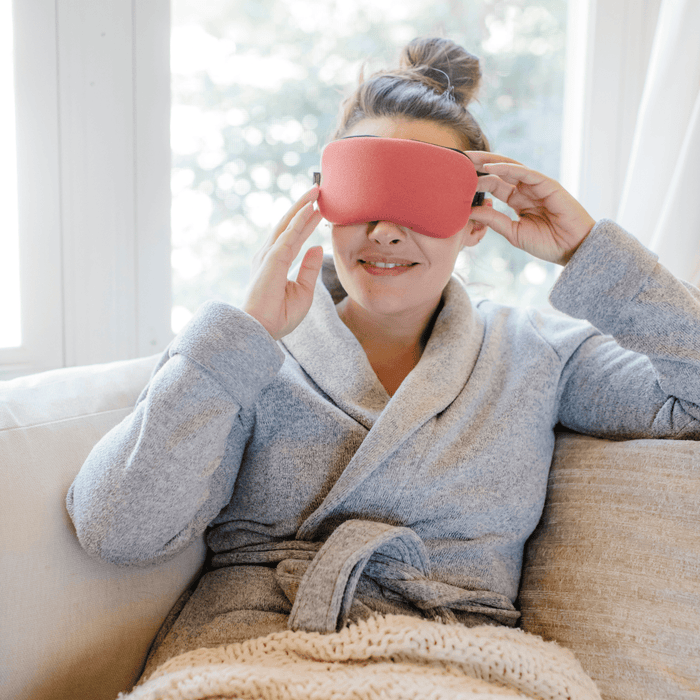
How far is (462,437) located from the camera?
37.8 inches

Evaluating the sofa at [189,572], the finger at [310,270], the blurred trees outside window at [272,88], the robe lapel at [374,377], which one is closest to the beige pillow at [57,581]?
the sofa at [189,572]

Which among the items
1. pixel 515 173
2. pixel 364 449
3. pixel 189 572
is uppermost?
pixel 515 173

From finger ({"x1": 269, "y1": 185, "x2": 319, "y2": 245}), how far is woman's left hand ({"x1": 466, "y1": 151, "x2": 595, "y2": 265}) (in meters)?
0.26

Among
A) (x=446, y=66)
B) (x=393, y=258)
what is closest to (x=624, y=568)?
(x=393, y=258)

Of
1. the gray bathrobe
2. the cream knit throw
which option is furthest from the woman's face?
the cream knit throw

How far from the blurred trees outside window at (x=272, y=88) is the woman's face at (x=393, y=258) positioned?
40cm

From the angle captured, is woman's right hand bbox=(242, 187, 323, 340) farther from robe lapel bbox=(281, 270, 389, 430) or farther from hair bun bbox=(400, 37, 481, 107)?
hair bun bbox=(400, 37, 481, 107)

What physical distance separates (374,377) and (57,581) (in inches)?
21.4

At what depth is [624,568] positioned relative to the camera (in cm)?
87

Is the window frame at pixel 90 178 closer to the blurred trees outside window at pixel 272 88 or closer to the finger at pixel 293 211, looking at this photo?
the blurred trees outside window at pixel 272 88

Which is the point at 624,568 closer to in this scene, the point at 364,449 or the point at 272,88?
the point at 364,449

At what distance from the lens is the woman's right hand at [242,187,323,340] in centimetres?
90

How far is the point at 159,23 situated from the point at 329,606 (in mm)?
1266

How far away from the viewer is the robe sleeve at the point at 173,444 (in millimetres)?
778
